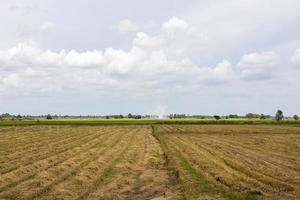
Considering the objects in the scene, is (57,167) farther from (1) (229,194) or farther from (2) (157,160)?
(1) (229,194)

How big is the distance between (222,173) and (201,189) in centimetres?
456

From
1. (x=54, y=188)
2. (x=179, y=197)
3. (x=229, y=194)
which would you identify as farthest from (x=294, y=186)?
(x=54, y=188)

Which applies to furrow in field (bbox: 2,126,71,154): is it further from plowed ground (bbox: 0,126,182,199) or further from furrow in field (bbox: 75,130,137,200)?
furrow in field (bbox: 75,130,137,200)

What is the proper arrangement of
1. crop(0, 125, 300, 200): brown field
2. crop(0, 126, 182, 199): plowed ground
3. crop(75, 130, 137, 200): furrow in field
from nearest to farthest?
crop(0, 125, 300, 200): brown field < crop(75, 130, 137, 200): furrow in field < crop(0, 126, 182, 199): plowed ground

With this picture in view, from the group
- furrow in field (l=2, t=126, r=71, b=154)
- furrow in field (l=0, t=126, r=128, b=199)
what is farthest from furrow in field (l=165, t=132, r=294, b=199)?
furrow in field (l=2, t=126, r=71, b=154)

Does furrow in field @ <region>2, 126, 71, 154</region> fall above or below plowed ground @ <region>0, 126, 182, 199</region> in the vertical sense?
above

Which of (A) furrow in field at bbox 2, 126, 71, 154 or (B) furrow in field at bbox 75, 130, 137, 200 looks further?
(A) furrow in field at bbox 2, 126, 71, 154

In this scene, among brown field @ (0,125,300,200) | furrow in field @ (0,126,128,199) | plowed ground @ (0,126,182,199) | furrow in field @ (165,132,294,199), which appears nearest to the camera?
brown field @ (0,125,300,200)

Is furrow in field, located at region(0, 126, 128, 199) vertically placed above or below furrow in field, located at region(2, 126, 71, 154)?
below

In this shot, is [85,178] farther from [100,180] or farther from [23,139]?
[23,139]

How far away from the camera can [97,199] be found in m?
14.8

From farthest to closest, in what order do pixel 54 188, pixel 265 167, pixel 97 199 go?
pixel 265 167
pixel 54 188
pixel 97 199

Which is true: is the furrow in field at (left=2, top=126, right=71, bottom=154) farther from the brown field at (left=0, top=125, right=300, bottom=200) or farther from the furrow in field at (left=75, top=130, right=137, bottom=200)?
the furrow in field at (left=75, top=130, right=137, bottom=200)

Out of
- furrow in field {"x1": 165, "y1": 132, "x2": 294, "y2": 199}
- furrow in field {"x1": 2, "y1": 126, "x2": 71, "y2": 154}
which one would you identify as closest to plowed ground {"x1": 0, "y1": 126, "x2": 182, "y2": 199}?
furrow in field {"x1": 165, "y1": 132, "x2": 294, "y2": 199}
